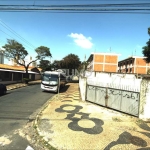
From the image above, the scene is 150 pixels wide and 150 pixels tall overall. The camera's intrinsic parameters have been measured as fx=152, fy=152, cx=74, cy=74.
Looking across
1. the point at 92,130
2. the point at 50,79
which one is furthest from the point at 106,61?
the point at 92,130

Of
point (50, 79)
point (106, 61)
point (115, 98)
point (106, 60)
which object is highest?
point (106, 60)

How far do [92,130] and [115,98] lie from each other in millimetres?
4226

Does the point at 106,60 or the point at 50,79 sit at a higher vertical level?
the point at 106,60

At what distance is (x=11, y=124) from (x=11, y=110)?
2738mm

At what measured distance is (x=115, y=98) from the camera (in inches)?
433

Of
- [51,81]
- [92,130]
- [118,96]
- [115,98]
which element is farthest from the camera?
[51,81]

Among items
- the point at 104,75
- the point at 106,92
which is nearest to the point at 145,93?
the point at 106,92

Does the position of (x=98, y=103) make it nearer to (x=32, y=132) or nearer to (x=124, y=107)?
(x=124, y=107)

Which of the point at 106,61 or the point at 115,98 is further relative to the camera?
the point at 106,61

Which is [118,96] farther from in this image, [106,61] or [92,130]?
[106,61]

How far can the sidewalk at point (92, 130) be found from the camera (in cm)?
609

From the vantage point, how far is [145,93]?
351 inches

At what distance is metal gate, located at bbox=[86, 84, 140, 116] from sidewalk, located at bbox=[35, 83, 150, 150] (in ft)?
1.79

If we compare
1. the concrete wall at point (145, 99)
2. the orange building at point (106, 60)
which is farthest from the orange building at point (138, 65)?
the concrete wall at point (145, 99)
